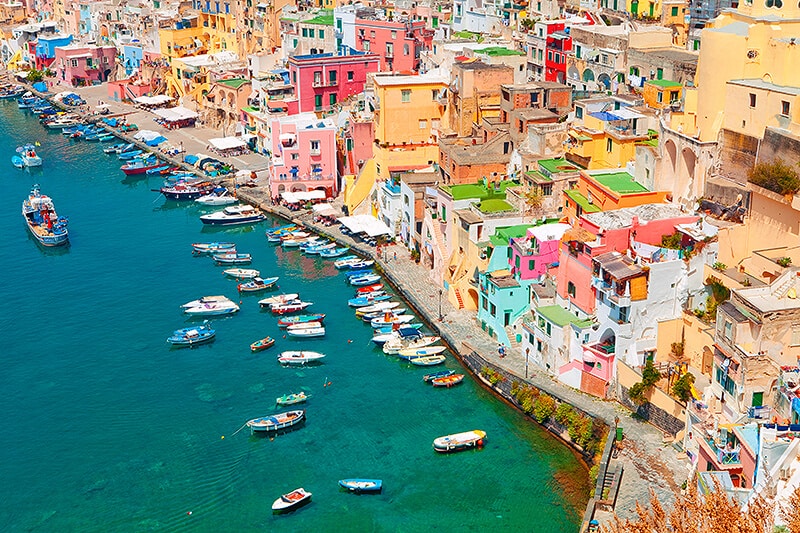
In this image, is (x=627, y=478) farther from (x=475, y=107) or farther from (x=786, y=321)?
(x=475, y=107)

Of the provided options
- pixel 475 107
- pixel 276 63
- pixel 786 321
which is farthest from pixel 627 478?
pixel 276 63

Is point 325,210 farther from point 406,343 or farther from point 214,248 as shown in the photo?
point 406,343

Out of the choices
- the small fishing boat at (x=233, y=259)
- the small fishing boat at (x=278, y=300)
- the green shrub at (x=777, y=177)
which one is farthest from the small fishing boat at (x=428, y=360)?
the small fishing boat at (x=233, y=259)

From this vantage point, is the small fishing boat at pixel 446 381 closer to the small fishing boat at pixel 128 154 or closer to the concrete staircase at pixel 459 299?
the concrete staircase at pixel 459 299

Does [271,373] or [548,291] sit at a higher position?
[548,291]

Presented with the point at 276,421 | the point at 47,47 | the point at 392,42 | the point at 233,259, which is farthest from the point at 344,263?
the point at 47,47

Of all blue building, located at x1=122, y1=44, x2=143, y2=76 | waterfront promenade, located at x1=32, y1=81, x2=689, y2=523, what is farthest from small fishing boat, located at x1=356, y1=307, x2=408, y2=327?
blue building, located at x1=122, y1=44, x2=143, y2=76

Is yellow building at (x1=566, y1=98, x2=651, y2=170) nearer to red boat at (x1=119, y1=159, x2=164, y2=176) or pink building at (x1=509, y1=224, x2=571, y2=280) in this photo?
pink building at (x1=509, y1=224, x2=571, y2=280)
